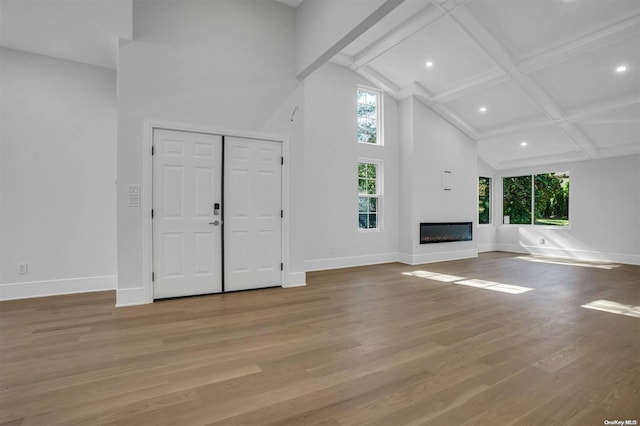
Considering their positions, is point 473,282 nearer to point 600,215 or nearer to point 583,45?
point 583,45

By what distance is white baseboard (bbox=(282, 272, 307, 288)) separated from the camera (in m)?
4.53

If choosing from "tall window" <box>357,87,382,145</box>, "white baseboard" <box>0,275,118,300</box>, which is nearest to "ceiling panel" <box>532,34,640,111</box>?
"tall window" <box>357,87,382,145</box>

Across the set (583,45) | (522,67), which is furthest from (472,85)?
(583,45)

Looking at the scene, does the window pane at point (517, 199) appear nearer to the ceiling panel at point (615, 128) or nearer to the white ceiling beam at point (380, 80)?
the ceiling panel at point (615, 128)

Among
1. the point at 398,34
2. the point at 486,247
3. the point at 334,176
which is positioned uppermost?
the point at 398,34

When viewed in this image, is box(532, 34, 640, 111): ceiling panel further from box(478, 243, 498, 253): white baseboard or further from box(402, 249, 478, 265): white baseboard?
box(478, 243, 498, 253): white baseboard

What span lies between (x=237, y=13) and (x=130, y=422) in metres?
4.64

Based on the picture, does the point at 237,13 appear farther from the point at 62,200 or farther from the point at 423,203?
the point at 423,203

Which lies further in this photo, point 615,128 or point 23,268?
point 615,128

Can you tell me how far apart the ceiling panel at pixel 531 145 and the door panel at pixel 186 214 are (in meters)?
7.18

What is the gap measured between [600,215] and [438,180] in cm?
414

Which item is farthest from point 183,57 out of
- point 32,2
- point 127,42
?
point 32,2

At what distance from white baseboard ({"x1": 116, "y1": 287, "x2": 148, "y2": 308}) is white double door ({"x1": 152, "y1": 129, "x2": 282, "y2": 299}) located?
5.9 inches

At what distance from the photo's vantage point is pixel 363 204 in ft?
22.2
